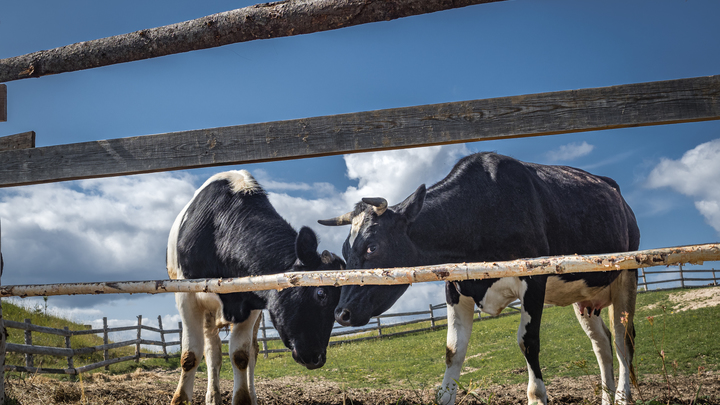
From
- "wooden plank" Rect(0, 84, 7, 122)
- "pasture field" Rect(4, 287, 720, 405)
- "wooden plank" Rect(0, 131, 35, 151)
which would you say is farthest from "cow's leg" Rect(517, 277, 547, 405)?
"wooden plank" Rect(0, 84, 7, 122)

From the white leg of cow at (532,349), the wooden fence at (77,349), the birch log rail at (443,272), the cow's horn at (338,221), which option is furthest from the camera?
the wooden fence at (77,349)

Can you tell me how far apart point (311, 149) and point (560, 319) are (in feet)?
49.8

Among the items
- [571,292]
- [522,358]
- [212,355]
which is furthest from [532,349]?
[522,358]

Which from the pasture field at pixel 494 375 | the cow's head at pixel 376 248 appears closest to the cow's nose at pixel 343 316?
the cow's head at pixel 376 248

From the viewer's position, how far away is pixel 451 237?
455cm

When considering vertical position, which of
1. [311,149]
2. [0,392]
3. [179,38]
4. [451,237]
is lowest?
[0,392]

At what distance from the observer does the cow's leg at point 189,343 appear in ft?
14.9

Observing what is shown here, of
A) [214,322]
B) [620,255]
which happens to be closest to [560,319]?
[214,322]

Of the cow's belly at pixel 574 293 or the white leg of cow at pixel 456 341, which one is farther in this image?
the cow's belly at pixel 574 293

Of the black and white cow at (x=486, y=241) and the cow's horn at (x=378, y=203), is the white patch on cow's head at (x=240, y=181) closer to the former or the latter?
the black and white cow at (x=486, y=241)

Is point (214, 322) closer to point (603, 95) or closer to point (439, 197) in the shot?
point (439, 197)

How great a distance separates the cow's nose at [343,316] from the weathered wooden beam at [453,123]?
1499 mm

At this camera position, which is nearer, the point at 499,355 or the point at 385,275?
the point at 385,275

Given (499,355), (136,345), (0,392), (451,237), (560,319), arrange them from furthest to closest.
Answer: (136,345) → (560,319) → (499,355) → (451,237) → (0,392)
